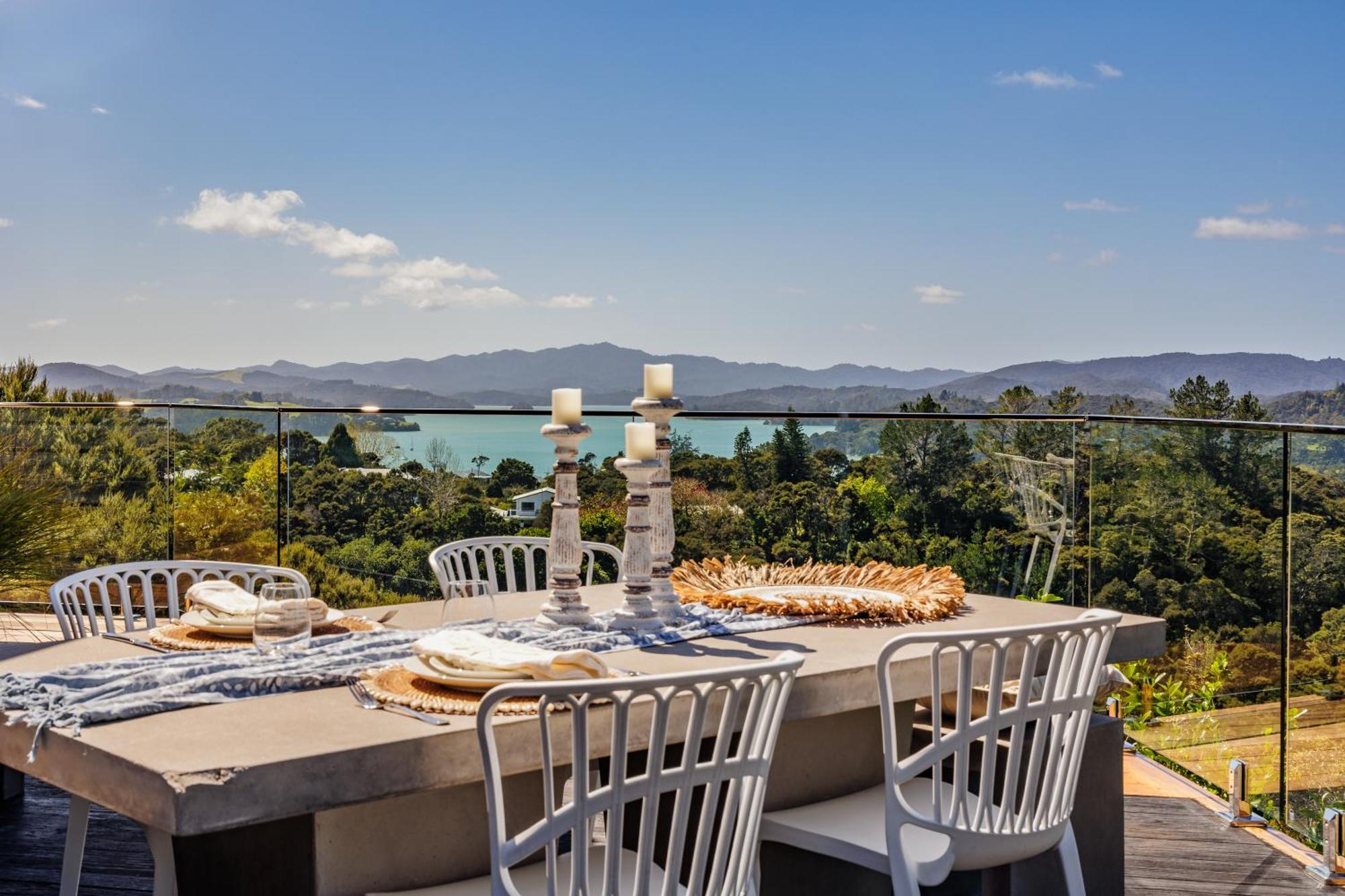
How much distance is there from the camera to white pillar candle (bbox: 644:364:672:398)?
2.37m

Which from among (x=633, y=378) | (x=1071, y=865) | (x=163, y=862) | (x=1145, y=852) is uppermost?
(x=633, y=378)

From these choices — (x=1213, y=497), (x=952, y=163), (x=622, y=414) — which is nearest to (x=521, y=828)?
(x=1213, y=497)

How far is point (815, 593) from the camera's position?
254cm

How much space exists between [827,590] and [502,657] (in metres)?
1.03

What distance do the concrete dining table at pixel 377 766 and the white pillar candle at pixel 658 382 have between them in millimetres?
472

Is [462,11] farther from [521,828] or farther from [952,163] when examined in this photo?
[521,828]

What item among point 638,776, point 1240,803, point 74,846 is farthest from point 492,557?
point 1240,803

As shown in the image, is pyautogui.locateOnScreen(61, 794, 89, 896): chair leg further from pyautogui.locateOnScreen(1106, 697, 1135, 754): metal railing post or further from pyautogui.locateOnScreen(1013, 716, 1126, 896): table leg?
pyautogui.locateOnScreen(1106, 697, 1135, 754): metal railing post

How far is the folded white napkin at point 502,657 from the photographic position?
1.65m

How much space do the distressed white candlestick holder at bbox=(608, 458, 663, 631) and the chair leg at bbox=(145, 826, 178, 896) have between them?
826mm

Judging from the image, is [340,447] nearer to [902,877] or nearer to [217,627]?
[217,627]

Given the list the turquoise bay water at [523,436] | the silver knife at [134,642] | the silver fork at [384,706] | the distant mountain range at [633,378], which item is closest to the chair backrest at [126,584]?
the silver knife at [134,642]

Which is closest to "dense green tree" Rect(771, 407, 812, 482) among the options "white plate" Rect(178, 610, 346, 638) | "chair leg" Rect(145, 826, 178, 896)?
"white plate" Rect(178, 610, 346, 638)

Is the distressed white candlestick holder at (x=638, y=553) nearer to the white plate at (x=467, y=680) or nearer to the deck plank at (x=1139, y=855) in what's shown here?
the white plate at (x=467, y=680)
